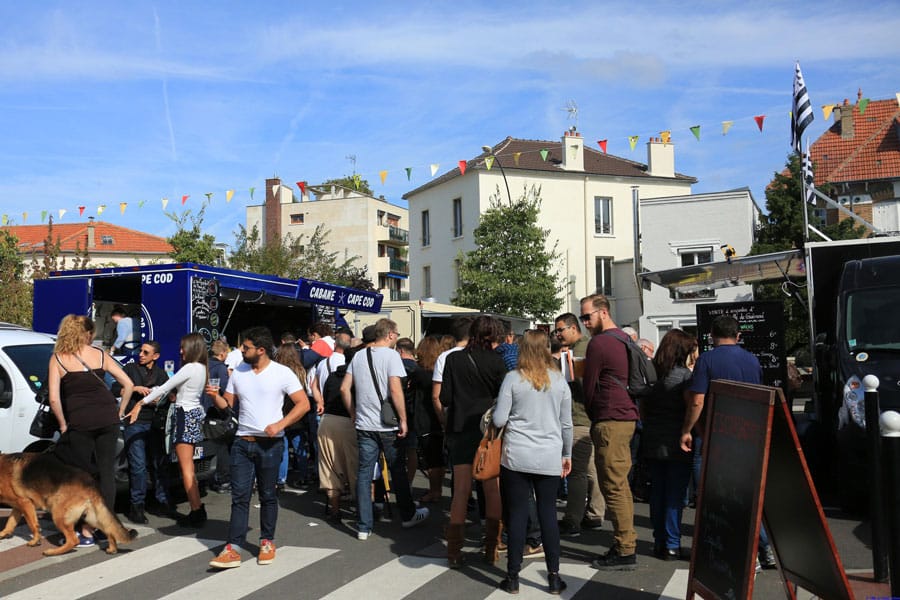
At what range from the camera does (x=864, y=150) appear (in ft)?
143

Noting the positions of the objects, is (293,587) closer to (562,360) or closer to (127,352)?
(562,360)

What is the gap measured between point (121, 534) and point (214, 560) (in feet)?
3.58

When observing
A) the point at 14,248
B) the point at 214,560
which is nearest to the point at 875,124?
the point at 14,248

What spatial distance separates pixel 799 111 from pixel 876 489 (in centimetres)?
1447

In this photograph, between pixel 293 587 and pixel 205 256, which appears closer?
pixel 293 587

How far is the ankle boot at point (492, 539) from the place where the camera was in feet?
22.2

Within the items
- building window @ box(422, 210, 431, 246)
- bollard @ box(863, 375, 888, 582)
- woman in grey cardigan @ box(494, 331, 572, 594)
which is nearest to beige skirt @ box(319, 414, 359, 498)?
woman in grey cardigan @ box(494, 331, 572, 594)

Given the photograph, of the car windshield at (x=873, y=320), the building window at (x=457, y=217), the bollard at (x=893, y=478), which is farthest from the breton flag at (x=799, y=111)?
the building window at (x=457, y=217)

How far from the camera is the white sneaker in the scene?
26.7 feet

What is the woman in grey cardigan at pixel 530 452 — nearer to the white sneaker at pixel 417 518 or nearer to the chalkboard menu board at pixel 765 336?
the white sneaker at pixel 417 518

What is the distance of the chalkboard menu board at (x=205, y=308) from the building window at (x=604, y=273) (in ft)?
105

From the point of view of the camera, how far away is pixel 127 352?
1234 centimetres

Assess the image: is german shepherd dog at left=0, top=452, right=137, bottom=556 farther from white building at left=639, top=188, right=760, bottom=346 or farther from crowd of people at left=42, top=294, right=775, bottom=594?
white building at left=639, top=188, right=760, bottom=346

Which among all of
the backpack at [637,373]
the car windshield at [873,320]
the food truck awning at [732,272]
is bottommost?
the backpack at [637,373]
